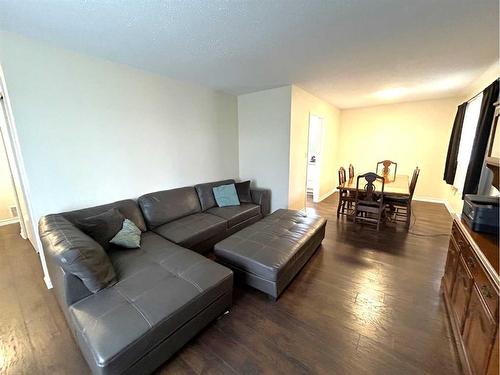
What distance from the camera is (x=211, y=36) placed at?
1859 millimetres

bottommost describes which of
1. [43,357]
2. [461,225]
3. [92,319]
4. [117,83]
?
[43,357]

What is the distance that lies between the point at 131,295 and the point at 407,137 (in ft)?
19.9

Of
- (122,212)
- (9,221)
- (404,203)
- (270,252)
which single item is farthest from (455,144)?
(9,221)

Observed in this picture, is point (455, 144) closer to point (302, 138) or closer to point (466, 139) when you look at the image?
point (466, 139)

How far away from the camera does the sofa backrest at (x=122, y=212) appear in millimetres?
2068

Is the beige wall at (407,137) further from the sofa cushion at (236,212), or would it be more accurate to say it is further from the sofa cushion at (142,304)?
the sofa cushion at (142,304)

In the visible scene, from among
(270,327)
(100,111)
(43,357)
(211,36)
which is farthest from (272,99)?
(43,357)

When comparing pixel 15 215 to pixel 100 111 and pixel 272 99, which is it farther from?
pixel 272 99

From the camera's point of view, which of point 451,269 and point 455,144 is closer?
point 451,269

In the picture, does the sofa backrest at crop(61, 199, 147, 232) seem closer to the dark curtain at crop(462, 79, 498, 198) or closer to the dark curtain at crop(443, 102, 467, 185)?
the dark curtain at crop(462, 79, 498, 198)

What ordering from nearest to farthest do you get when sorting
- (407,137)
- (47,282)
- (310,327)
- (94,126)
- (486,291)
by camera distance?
1. (486,291)
2. (310,327)
3. (47,282)
4. (94,126)
5. (407,137)

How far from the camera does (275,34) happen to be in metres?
1.84

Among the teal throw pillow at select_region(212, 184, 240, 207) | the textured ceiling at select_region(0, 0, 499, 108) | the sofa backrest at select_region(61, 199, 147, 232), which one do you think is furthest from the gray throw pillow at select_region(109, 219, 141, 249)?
the textured ceiling at select_region(0, 0, 499, 108)

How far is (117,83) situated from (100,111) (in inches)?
15.7
